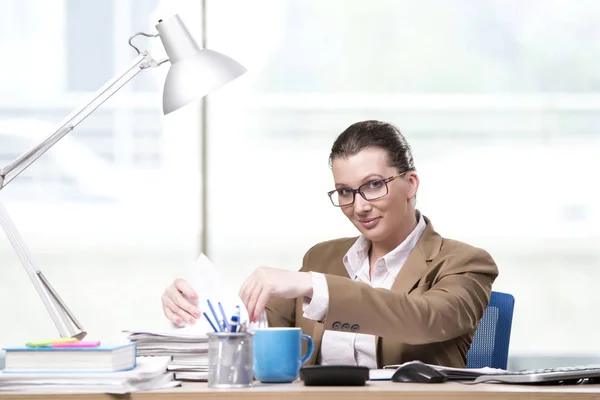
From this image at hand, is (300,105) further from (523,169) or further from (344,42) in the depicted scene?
(523,169)

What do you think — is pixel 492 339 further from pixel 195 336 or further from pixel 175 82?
pixel 175 82

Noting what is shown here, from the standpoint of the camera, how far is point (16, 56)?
440 centimetres

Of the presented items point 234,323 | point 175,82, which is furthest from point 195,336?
point 175,82

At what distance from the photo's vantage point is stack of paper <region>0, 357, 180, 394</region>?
143 cm

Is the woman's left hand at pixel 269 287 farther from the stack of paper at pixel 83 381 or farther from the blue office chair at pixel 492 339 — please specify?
the blue office chair at pixel 492 339

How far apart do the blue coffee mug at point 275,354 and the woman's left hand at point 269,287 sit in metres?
0.09

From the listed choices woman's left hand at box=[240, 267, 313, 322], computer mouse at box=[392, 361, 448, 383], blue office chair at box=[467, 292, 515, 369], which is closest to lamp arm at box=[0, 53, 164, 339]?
woman's left hand at box=[240, 267, 313, 322]

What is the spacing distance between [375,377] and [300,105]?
2.94 m

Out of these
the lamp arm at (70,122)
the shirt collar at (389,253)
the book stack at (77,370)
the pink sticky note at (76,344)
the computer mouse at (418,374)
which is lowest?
the computer mouse at (418,374)

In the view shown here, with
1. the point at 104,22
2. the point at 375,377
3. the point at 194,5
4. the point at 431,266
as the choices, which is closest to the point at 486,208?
the point at 194,5

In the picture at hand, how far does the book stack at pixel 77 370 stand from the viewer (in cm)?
144

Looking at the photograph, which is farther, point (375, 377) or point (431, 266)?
point (431, 266)

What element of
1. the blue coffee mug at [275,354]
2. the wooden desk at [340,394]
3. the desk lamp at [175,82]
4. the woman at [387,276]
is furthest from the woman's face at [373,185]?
the wooden desk at [340,394]

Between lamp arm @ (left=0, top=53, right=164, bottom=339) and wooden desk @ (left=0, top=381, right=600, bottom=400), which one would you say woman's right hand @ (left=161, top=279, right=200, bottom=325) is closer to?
lamp arm @ (left=0, top=53, right=164, bottom=339)
